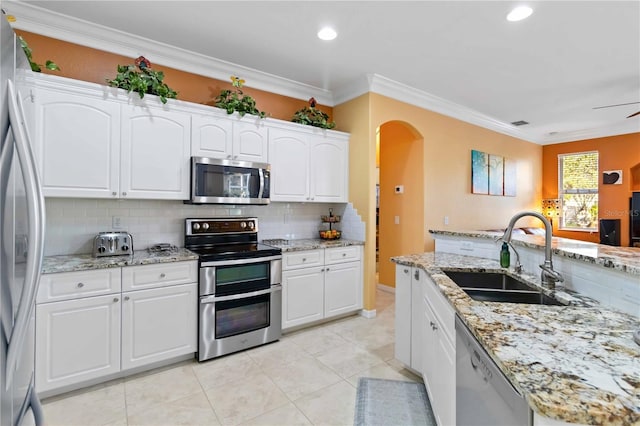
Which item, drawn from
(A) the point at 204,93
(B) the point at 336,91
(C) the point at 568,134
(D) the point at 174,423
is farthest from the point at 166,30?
(C) the point at 568,134

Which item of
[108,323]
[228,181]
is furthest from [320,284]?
[108,323]

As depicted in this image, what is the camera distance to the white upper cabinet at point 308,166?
3479mm

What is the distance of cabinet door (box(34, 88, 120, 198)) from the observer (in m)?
2.30

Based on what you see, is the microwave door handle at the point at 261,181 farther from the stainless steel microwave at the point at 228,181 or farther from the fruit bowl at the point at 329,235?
the fruit bowl at the point at 329,235

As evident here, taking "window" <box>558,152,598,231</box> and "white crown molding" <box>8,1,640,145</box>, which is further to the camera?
"window" <box>558,152,598,231</box>

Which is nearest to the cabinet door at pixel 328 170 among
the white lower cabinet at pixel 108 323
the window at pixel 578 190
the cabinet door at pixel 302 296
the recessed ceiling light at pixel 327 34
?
the cabinet door at pixel 302 296

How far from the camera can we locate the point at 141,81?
262 cm

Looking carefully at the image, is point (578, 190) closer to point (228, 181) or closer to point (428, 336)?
point (428, 336)

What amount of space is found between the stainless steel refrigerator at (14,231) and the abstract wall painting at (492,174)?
5313mm

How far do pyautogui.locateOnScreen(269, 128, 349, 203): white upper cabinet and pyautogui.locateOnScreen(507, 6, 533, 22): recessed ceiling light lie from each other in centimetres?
197

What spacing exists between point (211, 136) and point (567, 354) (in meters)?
2.95

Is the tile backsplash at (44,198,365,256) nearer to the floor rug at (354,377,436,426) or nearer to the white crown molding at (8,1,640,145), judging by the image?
the white crown molding at (8,1,640,145)

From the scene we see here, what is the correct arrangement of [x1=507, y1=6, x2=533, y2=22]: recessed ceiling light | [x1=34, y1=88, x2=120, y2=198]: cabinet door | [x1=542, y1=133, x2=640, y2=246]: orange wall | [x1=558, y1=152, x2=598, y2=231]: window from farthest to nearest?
[x1=558, y1=152, x2=598, y2=231]: window → [x1=542, y1=133, x2=640, y2=246]: orange wall → [x1=507, y1=6, x2=533, y2=22]: recessed ceiling light → [x1=34, y1=88, x2=120, y2=198]: cabinet door

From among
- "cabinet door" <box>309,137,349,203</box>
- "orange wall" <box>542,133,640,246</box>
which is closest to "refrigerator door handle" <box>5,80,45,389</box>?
"cabinet door" <box>309,137,349,203</box>
